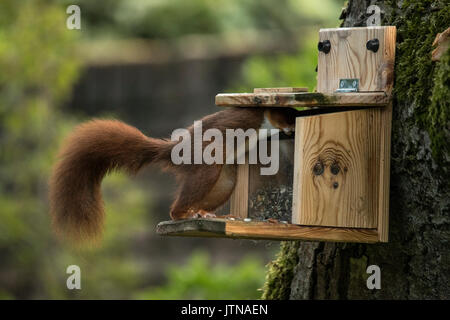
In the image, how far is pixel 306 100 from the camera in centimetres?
271

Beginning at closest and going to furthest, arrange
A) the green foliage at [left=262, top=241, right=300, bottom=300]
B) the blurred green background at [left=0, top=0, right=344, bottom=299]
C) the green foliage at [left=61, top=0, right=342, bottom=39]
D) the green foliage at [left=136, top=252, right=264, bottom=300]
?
the green foliage at [left=262, top=241, right=300, bottom=300], the green foliage at [left=136, top=252, right=264, bottom=300], the blurred green background at [left=0, top=0, right=344, bottom=299], the green foliage at [left=61, top=0, right=342, bottom=39]

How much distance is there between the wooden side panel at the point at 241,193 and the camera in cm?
316

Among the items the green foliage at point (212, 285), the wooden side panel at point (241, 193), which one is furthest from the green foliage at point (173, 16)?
the wooden side panel at point (241, 193)

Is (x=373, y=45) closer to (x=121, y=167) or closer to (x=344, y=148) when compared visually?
(x=344, y=148)

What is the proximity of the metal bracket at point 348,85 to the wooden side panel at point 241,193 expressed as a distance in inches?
20.0

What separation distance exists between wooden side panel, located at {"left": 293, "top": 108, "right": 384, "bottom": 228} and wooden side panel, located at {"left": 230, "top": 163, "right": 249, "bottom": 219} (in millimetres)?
391

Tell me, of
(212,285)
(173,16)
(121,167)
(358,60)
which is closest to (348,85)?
(358,60)

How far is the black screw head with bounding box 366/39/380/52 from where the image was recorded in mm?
2863

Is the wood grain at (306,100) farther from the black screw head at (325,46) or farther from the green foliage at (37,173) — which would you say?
the green foliage at (37,173)

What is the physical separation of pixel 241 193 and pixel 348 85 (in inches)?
24.7

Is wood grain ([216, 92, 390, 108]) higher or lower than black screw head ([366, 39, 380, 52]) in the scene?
lower

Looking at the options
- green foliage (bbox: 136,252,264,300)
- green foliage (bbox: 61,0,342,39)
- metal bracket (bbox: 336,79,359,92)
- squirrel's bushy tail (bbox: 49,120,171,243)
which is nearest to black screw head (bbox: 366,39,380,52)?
metal bracket (bbox: 336,79,359,92)

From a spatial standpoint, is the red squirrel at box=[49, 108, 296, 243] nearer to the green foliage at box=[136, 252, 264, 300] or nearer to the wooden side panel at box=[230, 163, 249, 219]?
the wooden side panel at box=[230, 163, 249, 219]
